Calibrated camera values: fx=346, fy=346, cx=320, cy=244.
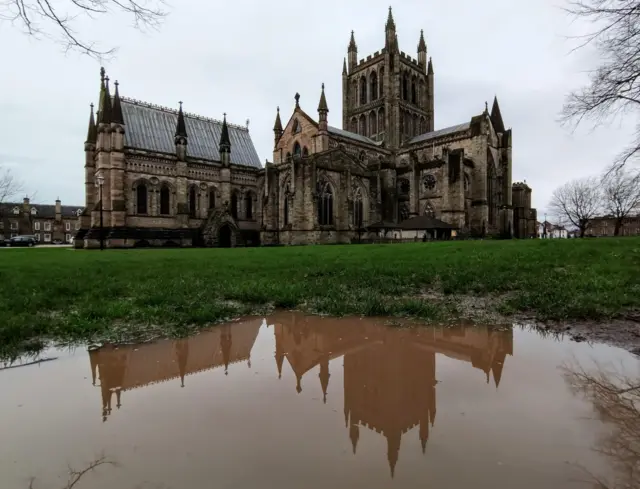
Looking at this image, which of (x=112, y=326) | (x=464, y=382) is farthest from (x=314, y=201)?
(x=464, y=382)

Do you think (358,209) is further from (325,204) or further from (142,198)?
(142,198)

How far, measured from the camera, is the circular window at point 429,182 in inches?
1511

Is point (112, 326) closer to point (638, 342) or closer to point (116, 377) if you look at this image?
point (116, 377)

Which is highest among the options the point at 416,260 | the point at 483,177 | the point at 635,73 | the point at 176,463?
the point at 483,177

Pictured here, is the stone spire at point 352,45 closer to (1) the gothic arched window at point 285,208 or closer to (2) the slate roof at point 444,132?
(2) the slate roof at point 444,132

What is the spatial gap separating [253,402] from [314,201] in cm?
2963

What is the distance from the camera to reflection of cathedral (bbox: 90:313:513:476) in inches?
121

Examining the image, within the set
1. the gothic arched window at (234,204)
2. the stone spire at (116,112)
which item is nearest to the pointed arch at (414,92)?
the gothic arched window at (234,204)

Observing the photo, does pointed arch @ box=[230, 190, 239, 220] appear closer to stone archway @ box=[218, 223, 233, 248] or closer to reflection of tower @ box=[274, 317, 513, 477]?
stone archway @ box=[218, 223, 233, 248]

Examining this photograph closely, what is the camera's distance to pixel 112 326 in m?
5.79

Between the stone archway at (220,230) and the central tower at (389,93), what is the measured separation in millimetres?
26190

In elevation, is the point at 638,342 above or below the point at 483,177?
below

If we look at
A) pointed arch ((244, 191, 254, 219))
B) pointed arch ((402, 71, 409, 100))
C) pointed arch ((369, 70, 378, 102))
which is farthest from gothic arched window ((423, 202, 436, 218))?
pointed arch ((369, 70, 378, 102))

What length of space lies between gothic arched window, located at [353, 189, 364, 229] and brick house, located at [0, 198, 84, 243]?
72.2m
